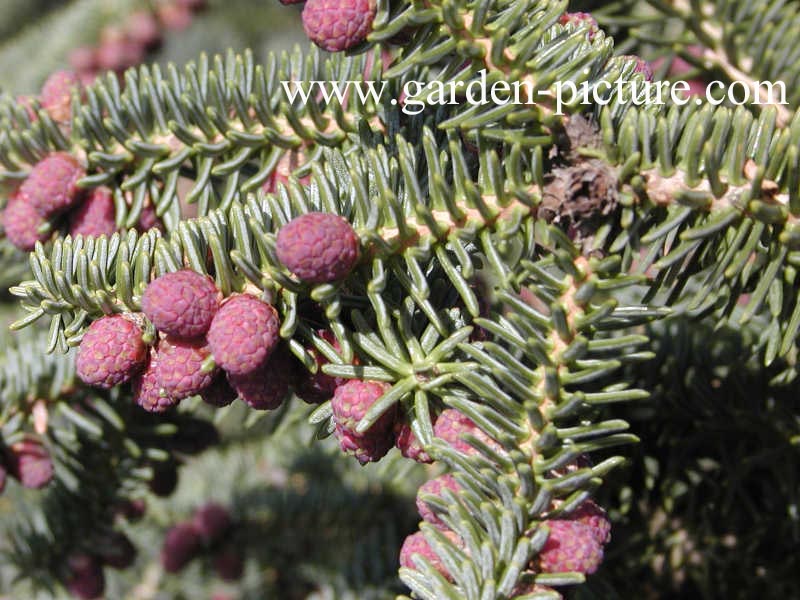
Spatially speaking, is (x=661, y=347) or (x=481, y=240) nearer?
(x=481, y=240)

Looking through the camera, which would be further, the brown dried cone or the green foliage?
the brown dried cone

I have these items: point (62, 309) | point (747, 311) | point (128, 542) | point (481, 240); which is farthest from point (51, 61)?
point (747, 311)

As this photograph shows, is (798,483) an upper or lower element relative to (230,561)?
upper

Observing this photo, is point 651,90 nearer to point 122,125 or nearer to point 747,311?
point 747,311

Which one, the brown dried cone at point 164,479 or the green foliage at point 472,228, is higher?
the green foliage at point 472,228

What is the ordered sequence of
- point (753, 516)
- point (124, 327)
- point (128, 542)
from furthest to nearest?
point (128, 542) < point (753, 516) < point (124, 327)

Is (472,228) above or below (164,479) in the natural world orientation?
above

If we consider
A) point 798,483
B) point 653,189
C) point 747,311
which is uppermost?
point 653,189

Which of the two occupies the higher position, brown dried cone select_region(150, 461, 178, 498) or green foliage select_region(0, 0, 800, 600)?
green foliage select_region(0, 0, 800, 600)

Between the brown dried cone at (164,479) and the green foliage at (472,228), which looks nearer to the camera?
the green foliage at (472,228)

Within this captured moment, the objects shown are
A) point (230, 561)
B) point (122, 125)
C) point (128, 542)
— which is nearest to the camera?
point (122, 125)

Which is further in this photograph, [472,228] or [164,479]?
[164,479]
